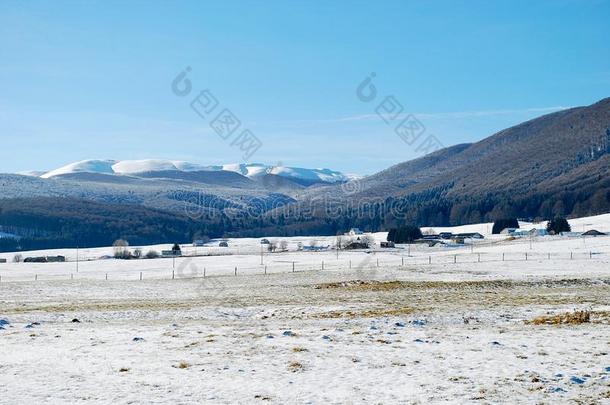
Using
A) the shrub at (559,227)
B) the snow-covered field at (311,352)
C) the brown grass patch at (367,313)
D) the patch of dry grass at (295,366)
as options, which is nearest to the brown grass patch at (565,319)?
the snow-covered field at (311,352)

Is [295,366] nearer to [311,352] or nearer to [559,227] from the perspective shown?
[311,352]

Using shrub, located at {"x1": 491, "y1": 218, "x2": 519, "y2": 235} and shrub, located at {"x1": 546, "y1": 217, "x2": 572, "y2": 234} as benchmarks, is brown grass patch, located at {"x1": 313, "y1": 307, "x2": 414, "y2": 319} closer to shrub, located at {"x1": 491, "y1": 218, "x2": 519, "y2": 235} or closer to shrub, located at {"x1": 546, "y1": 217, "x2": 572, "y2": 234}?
shrub, located at {"x1": 546, "y1": 217, "x2": 572, "y2": 234}

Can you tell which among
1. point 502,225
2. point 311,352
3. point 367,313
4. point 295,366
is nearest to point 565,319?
point 367,313

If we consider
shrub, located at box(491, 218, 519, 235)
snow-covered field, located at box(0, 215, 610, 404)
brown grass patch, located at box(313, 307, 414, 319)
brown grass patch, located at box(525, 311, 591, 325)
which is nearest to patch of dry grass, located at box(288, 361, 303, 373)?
snow-covered field, located at box(0, 215, 610, 404)

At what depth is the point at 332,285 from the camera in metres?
47.3

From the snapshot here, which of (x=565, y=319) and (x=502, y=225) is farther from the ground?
(x=502, y=225)

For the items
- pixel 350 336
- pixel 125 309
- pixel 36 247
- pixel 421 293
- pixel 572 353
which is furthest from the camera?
pixel 36 247

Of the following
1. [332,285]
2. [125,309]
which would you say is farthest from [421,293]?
[125,309]

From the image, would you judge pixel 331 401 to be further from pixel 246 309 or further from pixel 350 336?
pixel 246 309

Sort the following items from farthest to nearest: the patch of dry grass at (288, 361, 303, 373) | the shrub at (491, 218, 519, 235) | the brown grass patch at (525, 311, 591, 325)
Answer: the shrub at (491, 218, 519, 235) < the brown grass patch at (525, 311, 591, 325) < the patch of dry grass at (288, 361, 303, 373)

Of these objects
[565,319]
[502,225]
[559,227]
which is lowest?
[565,319]

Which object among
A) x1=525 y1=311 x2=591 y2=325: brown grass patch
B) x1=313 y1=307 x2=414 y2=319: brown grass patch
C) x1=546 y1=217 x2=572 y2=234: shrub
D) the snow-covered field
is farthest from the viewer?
x1=546 y1=217 x2=572 y2=234: shrub

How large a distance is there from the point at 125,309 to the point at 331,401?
20851mm

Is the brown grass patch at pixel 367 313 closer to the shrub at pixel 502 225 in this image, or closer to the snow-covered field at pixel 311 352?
the snow-covered field at pixel 311 352
